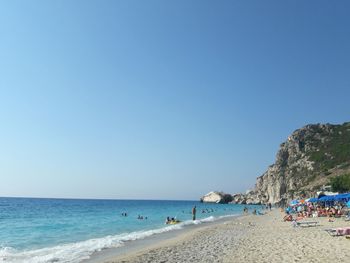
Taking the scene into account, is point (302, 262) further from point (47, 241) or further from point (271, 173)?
point (271, 173)

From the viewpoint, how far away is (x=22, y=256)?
725 inches

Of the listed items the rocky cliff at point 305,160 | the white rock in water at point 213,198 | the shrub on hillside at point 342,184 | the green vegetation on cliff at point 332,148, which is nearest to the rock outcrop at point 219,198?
the white rock in water at point 213,198

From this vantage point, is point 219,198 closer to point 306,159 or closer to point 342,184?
point 306,159

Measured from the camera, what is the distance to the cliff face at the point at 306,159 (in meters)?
93.3

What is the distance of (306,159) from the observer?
354ft

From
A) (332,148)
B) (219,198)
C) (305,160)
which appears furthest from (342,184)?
(219,198)

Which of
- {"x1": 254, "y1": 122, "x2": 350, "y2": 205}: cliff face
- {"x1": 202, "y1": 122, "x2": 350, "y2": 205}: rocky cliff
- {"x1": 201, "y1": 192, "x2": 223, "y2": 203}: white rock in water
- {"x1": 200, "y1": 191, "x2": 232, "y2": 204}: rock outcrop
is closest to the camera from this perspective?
{"x1": 254, "y1": 122, "x2": 350, "y2": 205}: cliff face

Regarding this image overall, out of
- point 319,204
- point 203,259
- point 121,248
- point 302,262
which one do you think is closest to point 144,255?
point 203,259

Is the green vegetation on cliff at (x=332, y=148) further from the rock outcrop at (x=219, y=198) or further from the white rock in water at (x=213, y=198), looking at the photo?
the white rock in water at (x=213, y=198)

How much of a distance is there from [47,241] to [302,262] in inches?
788

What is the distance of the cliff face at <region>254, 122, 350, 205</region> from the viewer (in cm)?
9330

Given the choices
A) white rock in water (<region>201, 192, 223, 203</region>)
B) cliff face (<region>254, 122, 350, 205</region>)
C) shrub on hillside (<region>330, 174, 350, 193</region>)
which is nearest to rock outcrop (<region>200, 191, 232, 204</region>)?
white rock in water (<region>201, 192, 223, 203</region>)

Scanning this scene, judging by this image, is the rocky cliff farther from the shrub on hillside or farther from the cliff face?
the shrub on hillside

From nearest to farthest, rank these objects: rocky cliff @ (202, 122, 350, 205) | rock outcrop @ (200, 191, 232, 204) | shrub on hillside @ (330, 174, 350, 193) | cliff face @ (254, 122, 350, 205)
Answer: shrub on hillside @ (330, 174, 350, 193), cliff face @ (254, 122, 350, 205), rocky cliff @ (202, 122, 350, 205), rock outcrop @ (200, 191, 232, 204)
